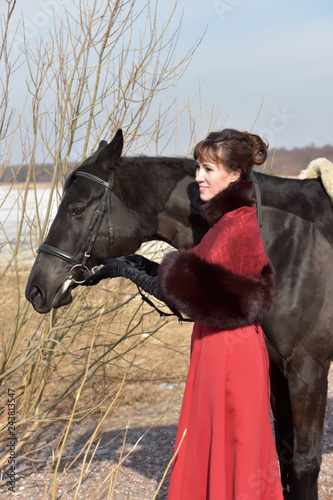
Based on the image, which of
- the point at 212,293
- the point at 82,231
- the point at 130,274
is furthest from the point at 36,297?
the point at 212,293

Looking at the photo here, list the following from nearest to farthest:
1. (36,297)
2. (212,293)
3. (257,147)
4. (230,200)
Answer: (212,293) < (230,200) < (257,147) < (36,297)

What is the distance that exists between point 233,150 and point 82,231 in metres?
1.00

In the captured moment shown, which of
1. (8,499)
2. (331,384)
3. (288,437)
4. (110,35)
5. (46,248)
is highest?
(110,35)

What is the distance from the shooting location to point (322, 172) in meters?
3.02

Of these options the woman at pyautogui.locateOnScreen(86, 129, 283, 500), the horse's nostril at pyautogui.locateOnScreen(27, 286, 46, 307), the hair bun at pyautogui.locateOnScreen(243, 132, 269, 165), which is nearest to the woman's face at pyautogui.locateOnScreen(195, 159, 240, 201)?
the woman at pyautogui.locateOnScreen(86, 129, 283, 500)

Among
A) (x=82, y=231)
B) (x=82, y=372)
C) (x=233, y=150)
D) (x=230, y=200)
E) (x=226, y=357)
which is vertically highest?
(x=233, y=150)

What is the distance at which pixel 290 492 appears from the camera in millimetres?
3133

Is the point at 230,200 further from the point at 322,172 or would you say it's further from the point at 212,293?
the point at 322,172

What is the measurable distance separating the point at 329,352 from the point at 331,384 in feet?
14.4

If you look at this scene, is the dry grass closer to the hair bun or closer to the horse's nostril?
the horse's nostril

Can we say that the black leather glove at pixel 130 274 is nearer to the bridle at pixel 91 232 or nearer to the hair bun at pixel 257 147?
the bridle at pixel 91 232

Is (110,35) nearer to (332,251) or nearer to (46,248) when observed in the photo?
(46,248)

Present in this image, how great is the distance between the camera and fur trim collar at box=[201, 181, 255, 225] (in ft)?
7.34

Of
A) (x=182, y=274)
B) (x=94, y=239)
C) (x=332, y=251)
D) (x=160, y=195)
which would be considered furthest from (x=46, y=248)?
(x=332, y=251)
